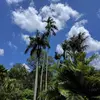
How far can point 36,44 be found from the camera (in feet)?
189

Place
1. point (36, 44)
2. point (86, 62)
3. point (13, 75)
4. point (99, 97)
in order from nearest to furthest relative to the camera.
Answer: point (99, 97) < point (86, 62) < point (36, 44) < point (13, 75)

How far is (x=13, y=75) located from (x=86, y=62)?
66.0 metres

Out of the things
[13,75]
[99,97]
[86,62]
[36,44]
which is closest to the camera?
[99,97]

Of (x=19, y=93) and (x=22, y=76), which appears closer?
(x=19, y=93)

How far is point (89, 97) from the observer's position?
19.6 meters

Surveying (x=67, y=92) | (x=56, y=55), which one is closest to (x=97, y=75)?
(x=67, y=92)

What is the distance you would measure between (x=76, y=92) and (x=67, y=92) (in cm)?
72

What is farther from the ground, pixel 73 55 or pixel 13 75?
pixel 13 75

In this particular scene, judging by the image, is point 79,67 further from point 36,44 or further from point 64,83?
point 36,44

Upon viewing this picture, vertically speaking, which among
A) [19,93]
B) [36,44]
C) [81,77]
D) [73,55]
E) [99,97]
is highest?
[36,44]

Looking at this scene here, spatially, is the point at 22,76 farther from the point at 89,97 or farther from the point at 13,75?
the point at 89,97

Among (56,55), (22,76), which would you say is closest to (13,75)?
(22,76)

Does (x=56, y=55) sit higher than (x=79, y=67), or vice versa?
(x=56, y=55)

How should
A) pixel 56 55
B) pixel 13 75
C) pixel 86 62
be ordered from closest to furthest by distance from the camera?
pixel 86 62 → pixel 56 55 → pixel 13 75
